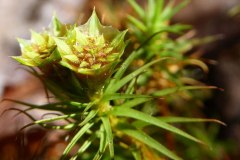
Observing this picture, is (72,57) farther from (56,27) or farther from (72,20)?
(72,20)

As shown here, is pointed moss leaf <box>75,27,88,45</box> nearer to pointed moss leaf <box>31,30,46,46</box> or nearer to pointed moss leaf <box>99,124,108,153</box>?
pointed moss leaf <box>31,30,46,46</box>

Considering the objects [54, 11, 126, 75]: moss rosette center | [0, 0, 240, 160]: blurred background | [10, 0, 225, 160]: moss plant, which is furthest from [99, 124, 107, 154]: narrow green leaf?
[0, 0, 240, 160]: blurred background

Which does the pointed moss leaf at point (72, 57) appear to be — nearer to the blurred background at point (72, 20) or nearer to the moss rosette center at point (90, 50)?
the moss rosette center at point (90, 50)

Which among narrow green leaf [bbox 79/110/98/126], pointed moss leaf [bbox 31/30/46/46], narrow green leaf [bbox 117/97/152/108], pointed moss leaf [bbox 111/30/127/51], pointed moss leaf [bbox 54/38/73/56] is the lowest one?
narrow green leaf [bbox 117/97/152/108]

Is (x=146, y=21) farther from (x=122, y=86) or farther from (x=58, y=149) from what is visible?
(x=58, y=149)

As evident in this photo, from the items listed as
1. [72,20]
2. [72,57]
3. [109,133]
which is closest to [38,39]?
[72,57]

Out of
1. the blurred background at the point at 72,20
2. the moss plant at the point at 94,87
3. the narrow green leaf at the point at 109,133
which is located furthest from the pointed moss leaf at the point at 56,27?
the blurred background at the point at 72,20
